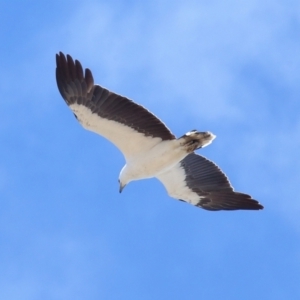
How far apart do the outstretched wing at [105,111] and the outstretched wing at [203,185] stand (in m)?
1.20

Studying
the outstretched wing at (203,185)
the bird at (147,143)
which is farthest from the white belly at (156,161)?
the outstretched wing at (203,185)

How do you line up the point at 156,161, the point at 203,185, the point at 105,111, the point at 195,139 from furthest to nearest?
the point at 203,185, the point at 156,161, the point at 195,139, the point at 105,111

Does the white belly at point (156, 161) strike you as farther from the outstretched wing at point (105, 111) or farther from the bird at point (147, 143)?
the outstretched wing at point (105, 111)

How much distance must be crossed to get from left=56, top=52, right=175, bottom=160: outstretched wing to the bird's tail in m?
0.31

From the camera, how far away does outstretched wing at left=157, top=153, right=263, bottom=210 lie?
62.0 feet

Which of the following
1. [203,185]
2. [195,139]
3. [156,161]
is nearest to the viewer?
[195,139]

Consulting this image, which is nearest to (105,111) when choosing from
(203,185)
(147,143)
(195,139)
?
(147,143)

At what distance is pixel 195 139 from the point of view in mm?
17641

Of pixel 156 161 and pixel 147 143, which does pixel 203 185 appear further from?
pixel 147 143

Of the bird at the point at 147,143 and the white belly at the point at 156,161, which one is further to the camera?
the white belly at the point at 156,161

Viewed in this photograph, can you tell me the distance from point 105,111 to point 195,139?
1793mm

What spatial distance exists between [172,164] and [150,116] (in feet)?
3.97

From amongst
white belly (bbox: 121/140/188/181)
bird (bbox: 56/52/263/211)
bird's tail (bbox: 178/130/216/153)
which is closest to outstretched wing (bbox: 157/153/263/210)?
bird (bbox: 56/52/263/211)

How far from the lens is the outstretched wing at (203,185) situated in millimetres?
18906
